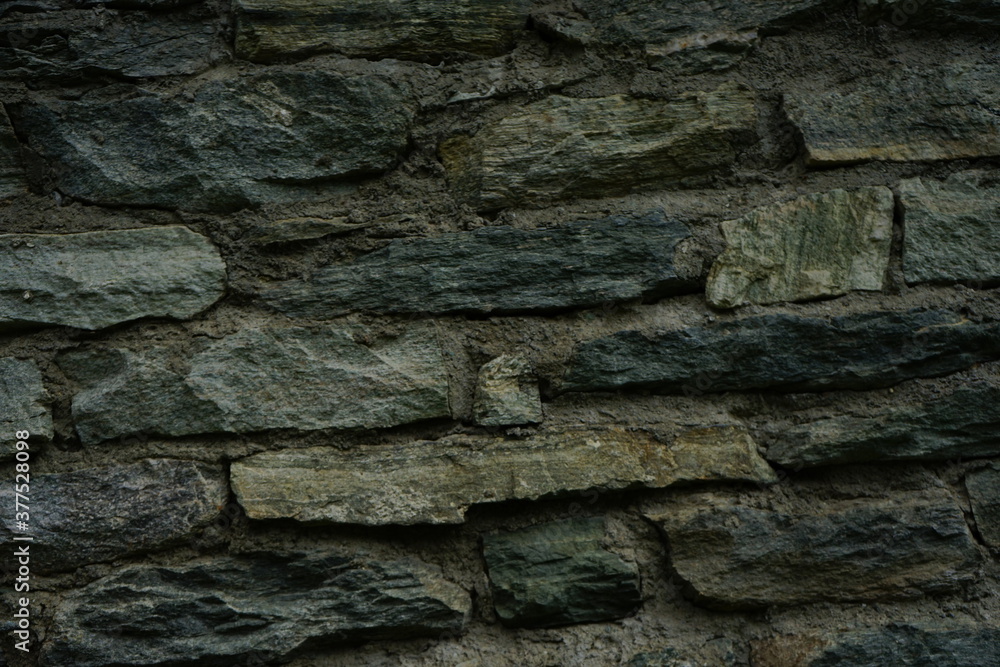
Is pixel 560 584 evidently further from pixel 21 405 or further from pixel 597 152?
pixel 21 405

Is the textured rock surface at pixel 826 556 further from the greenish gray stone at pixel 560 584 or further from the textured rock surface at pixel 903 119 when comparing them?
the textured rock surface at pixel 903 119

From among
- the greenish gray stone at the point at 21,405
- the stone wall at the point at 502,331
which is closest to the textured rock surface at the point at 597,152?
the stone wall at the point at 502,331

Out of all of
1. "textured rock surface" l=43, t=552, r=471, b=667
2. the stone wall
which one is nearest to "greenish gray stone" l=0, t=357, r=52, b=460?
the stone wall

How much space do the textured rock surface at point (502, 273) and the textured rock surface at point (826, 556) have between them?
1.48 feet

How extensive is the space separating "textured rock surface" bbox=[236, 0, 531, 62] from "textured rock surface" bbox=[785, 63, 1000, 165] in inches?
23.2

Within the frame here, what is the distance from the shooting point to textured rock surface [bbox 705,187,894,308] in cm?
149

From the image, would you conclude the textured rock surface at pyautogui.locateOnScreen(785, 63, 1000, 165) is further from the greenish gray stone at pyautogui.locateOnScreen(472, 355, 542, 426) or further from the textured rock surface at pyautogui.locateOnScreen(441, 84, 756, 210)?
the greenish gray stone at pyautogui.locateOnScreen(472, 355, 542, 426)

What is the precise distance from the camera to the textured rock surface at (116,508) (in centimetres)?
140

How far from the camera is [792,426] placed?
4.74ft

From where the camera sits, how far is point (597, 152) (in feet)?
5.05

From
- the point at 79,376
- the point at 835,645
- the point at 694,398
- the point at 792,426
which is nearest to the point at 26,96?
the point at 79,376

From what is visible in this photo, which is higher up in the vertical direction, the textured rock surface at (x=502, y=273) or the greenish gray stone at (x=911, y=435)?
the textured rock surface at (x=502, y=273)

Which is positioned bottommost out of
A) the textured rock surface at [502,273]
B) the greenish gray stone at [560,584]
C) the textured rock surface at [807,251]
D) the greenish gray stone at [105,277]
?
the greenish gray stone at [560,584]

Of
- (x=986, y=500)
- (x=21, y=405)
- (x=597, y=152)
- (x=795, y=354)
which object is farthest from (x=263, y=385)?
(x=986, y=500)
